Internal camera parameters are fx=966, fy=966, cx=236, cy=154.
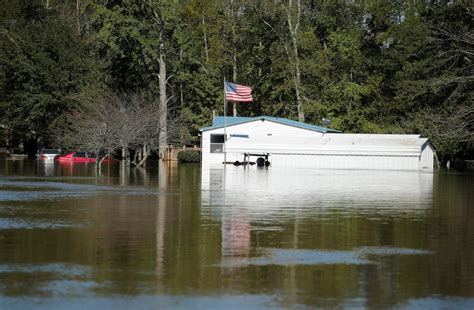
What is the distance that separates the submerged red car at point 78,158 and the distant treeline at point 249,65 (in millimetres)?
2306

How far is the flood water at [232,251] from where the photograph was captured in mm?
13391

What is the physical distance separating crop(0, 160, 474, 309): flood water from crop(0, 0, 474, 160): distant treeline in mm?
45698

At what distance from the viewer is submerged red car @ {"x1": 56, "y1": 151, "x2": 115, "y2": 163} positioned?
75.2 m

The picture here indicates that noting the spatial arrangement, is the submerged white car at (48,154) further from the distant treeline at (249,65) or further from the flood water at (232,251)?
the flood water at (232,251)

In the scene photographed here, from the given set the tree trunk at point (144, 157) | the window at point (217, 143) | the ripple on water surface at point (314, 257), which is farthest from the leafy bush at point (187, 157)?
the ripple on water surface at point (314, 257)

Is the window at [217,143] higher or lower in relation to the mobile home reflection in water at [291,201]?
higher

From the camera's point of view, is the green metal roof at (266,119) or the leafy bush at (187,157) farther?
the leafy bush at (187,157)

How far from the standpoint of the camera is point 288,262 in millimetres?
16672

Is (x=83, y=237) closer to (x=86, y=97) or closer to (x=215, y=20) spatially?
(x=86, y=97)

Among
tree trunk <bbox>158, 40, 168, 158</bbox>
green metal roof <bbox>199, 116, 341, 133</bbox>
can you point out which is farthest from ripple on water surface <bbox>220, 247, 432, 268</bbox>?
tree trunk <bbox>158, 40, 168, 158</bbox>

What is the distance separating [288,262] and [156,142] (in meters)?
56.1

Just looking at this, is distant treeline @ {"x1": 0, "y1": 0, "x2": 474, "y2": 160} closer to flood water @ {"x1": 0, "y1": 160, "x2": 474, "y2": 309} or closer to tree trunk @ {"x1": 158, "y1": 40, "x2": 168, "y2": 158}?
tree trunk @ {"x1": 158, "y1": 40, "x2": 168, "y2": 158}

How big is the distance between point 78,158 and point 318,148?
20159 mm

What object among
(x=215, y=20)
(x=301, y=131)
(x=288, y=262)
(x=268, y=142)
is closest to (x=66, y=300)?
(x=288, y=262)
